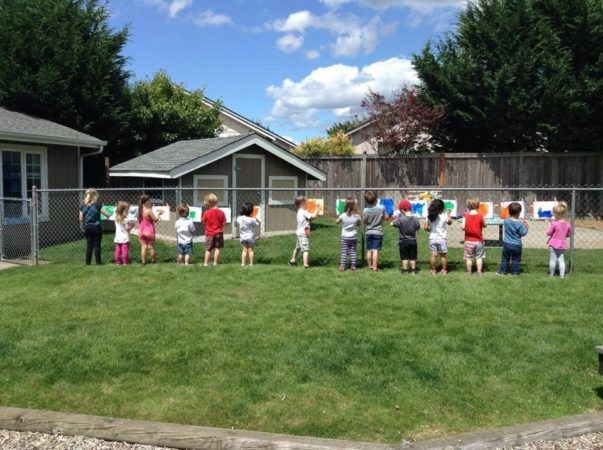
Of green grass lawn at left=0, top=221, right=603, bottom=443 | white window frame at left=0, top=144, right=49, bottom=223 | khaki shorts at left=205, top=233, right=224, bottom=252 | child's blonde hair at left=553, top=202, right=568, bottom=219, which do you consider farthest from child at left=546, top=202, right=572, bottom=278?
white window frame at left=0, top=144, right=49, bottom=223

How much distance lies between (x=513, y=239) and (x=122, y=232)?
6.61 metres

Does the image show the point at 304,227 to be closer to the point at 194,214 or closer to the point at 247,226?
the point at 247,226

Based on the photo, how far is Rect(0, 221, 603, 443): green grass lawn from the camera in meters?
4.55

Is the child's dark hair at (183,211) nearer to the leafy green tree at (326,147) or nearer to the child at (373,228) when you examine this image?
the child at (373,228)

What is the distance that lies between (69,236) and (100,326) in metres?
8.60

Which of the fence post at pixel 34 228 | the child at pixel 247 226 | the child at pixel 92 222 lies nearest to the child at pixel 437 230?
the child at pixel 247 226

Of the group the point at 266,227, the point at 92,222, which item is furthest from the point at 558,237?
the point at 92,222

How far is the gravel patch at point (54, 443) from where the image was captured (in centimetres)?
409

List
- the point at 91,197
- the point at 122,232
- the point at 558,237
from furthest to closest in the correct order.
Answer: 1. the point at 91,197
2. the point at 122,232
3. the point at 558,237

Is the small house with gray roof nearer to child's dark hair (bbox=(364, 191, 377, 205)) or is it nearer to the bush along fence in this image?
the bush along fence

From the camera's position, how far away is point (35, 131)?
13.5m

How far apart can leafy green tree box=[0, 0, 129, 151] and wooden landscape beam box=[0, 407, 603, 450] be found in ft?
47.6

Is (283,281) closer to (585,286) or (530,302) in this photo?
(530,302)

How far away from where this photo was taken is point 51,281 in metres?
9.30
